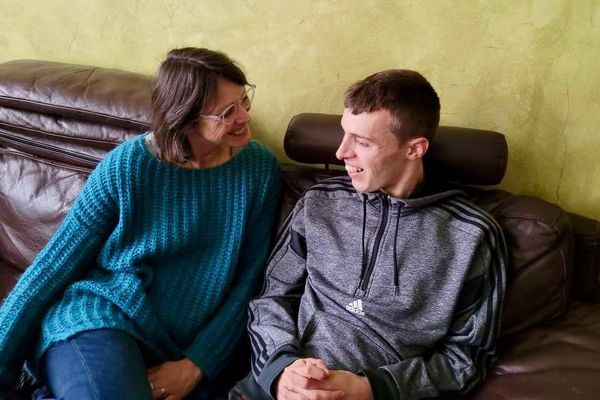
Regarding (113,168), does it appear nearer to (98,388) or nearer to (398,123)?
(98,388)

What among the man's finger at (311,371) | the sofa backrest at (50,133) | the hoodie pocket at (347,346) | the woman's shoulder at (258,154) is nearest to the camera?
the man's finger at (311,371)

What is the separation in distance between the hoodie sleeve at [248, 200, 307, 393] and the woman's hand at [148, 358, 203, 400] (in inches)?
6.0

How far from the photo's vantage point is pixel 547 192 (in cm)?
145

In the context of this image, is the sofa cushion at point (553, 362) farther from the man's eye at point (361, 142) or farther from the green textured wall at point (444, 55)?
the man's eye at point (361, 142)

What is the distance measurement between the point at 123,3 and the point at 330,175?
857mm

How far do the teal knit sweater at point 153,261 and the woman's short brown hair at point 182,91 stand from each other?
7 centimetres

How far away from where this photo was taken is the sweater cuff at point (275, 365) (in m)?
1.15

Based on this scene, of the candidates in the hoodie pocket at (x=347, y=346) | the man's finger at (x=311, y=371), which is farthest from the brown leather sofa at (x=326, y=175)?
the man's finger at (x=311, y=371)

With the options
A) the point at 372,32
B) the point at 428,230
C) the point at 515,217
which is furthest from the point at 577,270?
the point at 372,32

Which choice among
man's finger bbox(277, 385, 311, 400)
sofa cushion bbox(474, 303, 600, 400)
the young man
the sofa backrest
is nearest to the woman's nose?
the young man

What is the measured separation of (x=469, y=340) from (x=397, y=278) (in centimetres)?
21

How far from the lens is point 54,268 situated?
128 centimetres

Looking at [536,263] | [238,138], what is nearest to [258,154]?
[238,138]

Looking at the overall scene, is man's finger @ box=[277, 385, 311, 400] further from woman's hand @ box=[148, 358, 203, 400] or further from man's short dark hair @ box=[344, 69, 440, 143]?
man's short dark hair @ box=[344, 69, 440, 143]
